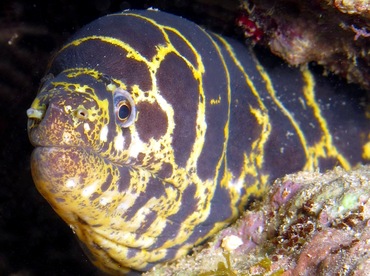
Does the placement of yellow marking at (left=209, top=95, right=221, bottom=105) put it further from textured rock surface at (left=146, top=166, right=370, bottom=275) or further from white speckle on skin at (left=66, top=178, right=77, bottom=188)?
white speckle on skin at (left=66, top=178, right=77, bottom=188)

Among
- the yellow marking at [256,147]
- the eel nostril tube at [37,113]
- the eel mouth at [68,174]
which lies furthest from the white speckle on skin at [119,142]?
the yellow marking at [256,147]

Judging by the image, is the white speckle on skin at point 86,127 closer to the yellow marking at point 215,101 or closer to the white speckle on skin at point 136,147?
the white speckle on skin at point 136,147

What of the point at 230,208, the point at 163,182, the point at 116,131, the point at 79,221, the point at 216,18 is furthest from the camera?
the point at 216,18

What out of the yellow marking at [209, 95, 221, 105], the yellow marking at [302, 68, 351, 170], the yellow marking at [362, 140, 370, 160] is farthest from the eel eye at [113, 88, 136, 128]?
the yellow marking at [362, 140, 370, 160]

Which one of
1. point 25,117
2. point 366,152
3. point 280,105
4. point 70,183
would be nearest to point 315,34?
point 280,105

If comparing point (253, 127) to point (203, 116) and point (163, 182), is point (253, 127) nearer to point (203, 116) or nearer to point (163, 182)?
point (203, 116)

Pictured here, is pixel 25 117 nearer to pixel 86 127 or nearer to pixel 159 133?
pixel 159 133

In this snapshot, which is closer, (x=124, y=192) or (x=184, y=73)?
(x=124, y=192)

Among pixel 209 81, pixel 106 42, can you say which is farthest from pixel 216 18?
pixel 106 42
